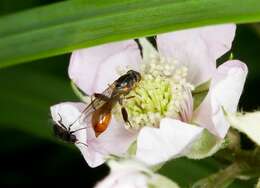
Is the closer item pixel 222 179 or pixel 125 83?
pixel 222 179

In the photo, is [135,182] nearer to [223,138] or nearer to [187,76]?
[223,138]

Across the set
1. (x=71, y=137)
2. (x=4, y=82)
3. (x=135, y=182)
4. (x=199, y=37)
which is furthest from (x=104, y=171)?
(x=135, y=182)

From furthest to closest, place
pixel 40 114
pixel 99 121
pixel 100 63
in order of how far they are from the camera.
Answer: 1. pixel 40 114
2. pixel 100 63
3. pixel 99 121

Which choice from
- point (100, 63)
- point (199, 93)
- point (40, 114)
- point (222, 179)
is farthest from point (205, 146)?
point (40, 114)

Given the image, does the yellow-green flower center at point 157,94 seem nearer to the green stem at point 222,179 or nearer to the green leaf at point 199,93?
the green leaf at point 199,93

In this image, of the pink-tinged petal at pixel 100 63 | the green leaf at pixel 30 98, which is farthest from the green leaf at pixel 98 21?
the green leaf at pixel 30 98

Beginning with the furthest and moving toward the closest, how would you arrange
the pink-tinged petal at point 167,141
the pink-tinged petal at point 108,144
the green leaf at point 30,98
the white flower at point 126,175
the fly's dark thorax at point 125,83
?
the green leaf at point 30,98 → the fly's dark thorax at point 125,83 → the pink-tinged petal at point 108,144 → the pink-tinged petal at point 167,141 → the white flower at point 126,175

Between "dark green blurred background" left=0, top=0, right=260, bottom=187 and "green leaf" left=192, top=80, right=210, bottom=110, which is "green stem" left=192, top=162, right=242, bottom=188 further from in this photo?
"dark green blurred background" left=0, top=0, right=260, bottom=187

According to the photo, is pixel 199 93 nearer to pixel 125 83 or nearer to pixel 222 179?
pixel 125 83
